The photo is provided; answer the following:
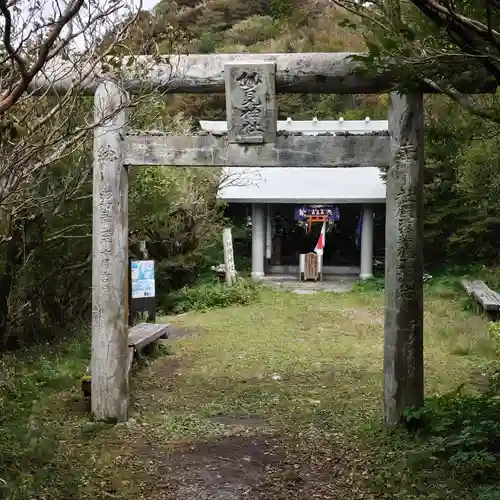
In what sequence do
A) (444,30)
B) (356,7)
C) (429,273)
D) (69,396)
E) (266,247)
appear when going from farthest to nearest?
(266,247)
(429,273)
(69,396)
(356,7)
(444,30)

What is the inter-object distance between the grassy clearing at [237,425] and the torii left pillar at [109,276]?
32 cm

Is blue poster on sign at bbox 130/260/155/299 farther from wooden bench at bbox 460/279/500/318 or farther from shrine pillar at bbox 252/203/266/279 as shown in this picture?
shrine pillar at bbox 252/203/266/279

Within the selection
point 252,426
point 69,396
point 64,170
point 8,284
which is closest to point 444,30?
point 252,426

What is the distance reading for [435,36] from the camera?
130 inches

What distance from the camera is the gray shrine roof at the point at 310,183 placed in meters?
17.9

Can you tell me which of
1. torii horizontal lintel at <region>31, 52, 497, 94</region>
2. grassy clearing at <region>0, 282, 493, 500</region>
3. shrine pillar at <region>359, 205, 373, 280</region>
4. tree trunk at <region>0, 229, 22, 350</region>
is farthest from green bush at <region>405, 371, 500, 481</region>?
shrine pillar at <region>359, 205, 373, 280</region>

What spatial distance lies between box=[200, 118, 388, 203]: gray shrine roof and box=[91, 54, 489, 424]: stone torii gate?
11574 mm

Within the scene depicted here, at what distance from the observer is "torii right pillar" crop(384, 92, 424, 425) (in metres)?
5.50

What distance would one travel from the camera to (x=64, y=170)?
8.97 meters

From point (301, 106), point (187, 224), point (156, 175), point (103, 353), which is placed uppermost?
point (301, 106)

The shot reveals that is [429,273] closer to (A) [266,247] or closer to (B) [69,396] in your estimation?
(A) [266,247]

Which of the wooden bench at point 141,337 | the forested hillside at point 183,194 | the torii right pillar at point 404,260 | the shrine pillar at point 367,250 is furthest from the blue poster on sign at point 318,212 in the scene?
the torii right pillar at point 404,260

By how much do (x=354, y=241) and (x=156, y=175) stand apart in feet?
32.6

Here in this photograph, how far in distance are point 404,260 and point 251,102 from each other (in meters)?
1.91
